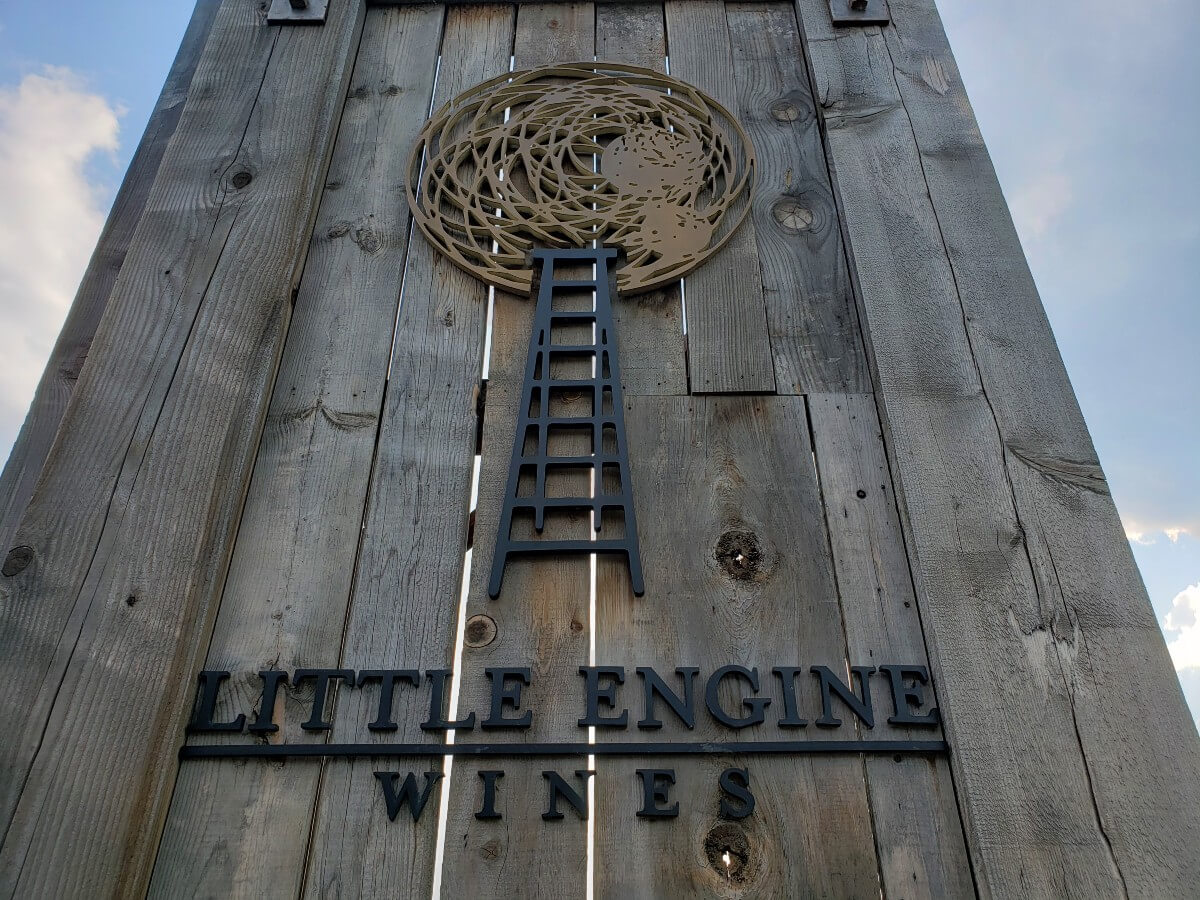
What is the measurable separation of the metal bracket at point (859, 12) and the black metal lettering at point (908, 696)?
173cm

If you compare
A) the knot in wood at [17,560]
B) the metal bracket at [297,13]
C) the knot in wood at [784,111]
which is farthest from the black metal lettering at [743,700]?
the metal bracket at [297,13]

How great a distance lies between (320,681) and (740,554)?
76cm

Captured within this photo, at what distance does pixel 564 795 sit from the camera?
1.48m

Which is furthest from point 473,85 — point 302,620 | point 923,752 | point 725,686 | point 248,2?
point 923,752

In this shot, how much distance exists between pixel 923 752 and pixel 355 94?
2.01 metres

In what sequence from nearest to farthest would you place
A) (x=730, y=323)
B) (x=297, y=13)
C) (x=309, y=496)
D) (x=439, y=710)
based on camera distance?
1. (x=439, y=710)
2. (x=309, y=496)
3. (x=730, y=323)
4. (x=297, y=13)

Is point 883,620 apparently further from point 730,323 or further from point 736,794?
point 730,323

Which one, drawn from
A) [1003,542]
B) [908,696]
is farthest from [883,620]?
[1003,542]

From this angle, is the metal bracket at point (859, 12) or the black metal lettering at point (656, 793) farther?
the metal bracket at point (859, 12)

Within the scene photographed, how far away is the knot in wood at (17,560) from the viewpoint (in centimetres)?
162

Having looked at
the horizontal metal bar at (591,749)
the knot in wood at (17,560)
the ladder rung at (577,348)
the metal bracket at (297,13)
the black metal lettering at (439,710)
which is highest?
the metal bracket at (297,13)

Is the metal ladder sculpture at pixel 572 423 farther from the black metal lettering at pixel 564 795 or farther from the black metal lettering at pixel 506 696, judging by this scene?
the black metal lettering at pixel 564 795

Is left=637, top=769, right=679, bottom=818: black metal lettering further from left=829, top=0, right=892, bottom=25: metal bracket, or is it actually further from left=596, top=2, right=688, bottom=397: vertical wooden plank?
left=829, top=0, right=892, bottom=25: metal bracket

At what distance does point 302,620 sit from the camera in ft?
5.42
